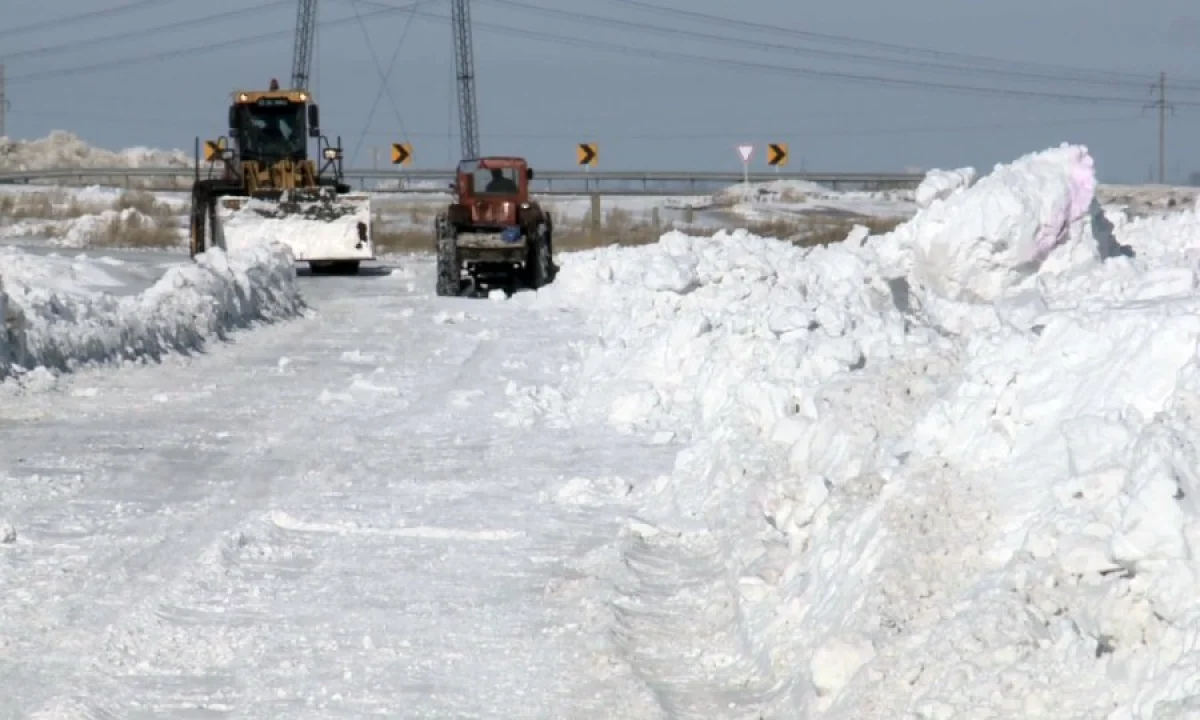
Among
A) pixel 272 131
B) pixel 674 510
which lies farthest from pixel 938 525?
pixel 272 131

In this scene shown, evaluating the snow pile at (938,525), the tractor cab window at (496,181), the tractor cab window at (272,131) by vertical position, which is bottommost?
the snow pile at (938,525)

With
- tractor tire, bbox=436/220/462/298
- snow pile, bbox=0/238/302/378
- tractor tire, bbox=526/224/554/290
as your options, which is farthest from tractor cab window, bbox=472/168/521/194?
snow pile, bbox=0/238/302/378

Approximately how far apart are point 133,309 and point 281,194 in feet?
44.1

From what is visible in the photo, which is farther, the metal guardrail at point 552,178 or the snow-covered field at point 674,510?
the metal guardrail at point 552,178

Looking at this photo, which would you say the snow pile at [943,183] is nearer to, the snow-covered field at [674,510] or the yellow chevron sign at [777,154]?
the snow-covered field at [674,510]

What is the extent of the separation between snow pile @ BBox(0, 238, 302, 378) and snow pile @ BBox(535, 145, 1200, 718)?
5.70 metres

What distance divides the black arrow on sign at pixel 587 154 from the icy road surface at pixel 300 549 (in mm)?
46750

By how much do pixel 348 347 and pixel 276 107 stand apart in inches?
596


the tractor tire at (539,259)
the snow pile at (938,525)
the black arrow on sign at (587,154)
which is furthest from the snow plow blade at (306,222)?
the black arrow on sign at (587,154)

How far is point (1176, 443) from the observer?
5.68 meters

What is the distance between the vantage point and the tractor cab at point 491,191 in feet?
90.1

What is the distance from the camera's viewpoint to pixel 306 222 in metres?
31.0

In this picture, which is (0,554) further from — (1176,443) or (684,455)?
(1176,443)

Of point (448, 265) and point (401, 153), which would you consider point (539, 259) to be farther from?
point (401, 153)
